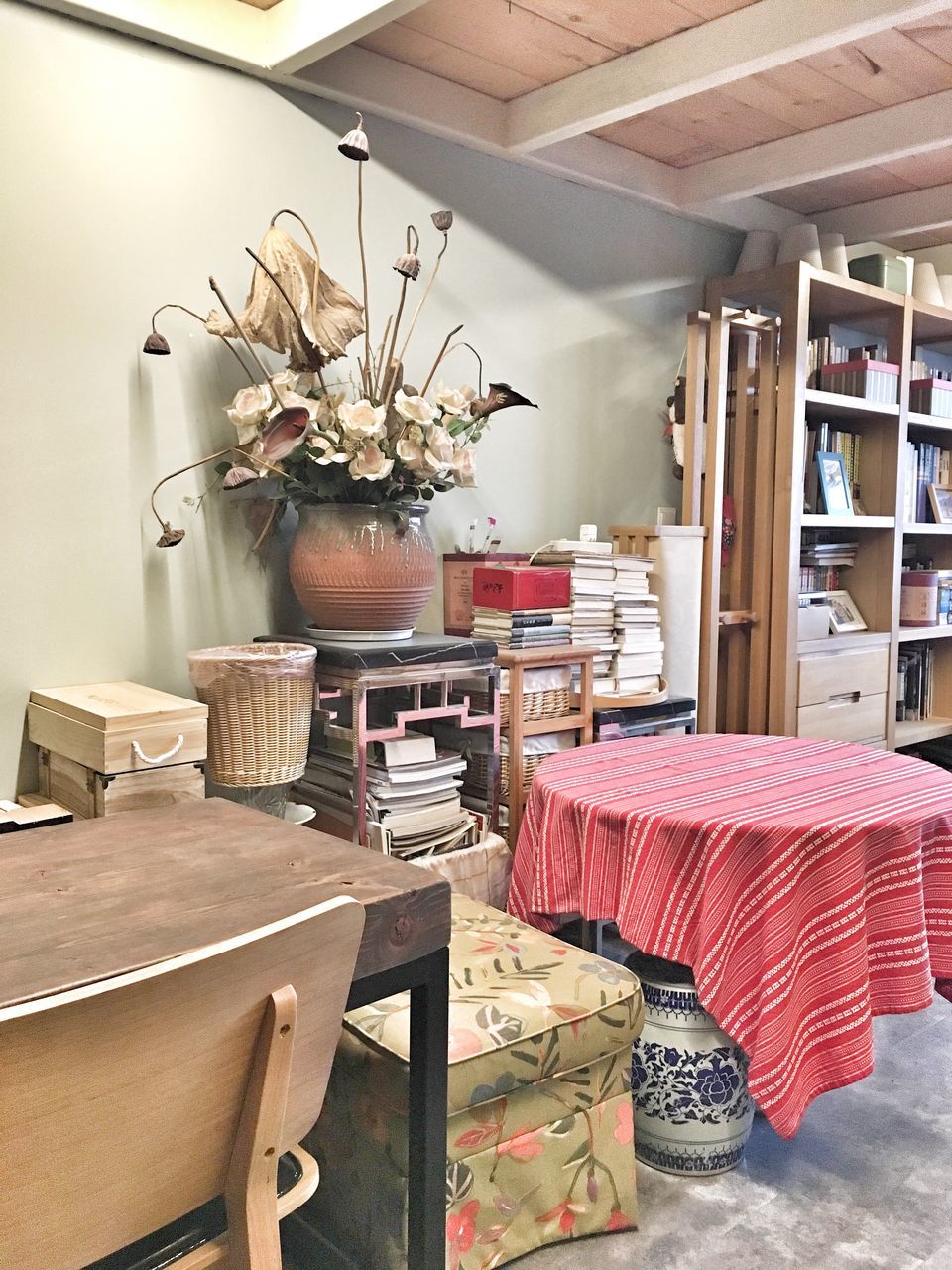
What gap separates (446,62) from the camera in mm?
2543

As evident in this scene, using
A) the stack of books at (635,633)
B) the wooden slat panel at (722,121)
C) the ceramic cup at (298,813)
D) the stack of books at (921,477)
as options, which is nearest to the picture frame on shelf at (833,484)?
the stack of books at (921,477)

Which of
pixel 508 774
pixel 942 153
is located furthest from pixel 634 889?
pixel 942 153

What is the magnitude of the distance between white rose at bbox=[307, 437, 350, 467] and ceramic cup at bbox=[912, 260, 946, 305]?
2702mm

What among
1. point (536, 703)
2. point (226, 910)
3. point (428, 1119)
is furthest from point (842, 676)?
point (226, 910)

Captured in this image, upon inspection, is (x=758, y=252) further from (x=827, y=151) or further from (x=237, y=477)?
(x=237, y=477)

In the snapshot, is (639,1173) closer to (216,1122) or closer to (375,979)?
(375,979)

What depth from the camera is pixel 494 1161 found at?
5.18 ft

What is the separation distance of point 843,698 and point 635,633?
1.05 metres

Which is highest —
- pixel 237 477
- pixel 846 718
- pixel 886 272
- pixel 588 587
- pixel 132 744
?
pixel 886 272

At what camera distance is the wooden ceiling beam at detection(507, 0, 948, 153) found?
6.89ft

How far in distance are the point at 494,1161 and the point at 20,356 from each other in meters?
1.70

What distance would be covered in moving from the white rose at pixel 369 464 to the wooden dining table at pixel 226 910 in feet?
2.97

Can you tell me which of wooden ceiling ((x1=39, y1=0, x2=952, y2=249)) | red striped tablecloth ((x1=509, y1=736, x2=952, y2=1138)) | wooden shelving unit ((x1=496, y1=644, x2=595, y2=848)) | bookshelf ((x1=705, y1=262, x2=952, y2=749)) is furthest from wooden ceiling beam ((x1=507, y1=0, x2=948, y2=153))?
red striped tablecloth ((x1=509, y1=736, x2=952, y2=1138))

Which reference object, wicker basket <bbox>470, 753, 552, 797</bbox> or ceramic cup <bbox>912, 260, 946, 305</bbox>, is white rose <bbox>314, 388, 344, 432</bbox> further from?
ceramic cup <bbox>912, 260, 946, 305</bbox>
